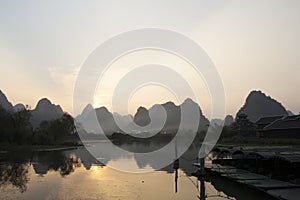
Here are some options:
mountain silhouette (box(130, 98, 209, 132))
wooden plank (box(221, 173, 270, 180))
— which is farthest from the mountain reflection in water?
mountain silhouette (box(130, 98, 209, 132))

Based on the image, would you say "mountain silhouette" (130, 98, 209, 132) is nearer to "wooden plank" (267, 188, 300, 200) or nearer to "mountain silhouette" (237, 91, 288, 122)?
"mountain silhouette" (237, 91, 288, 122)

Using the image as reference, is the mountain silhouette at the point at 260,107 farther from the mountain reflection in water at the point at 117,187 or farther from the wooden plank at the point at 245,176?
the wooden plank at the point at 245,176

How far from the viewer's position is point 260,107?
14538cm

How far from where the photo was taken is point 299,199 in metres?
13.2

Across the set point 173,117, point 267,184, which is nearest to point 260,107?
point 173,117

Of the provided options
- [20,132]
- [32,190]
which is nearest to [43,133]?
[20,132]

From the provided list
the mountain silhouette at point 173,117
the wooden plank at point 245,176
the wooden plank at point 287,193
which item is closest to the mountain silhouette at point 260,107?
the mountain silhouette at point 173,117

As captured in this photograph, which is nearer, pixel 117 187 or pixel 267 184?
pixel 267 184

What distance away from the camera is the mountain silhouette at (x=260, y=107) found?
463 feet

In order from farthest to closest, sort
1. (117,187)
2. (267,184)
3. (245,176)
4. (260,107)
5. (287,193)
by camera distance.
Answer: (260,107) → (245,176) → (117,187) → (267,184) → (287,193)

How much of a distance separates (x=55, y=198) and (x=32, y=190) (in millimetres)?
2878

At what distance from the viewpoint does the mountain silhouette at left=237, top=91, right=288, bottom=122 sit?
14100cm

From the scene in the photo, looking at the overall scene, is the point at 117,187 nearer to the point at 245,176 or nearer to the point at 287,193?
the point at 245,176

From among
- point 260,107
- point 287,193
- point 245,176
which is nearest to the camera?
point 287,193
